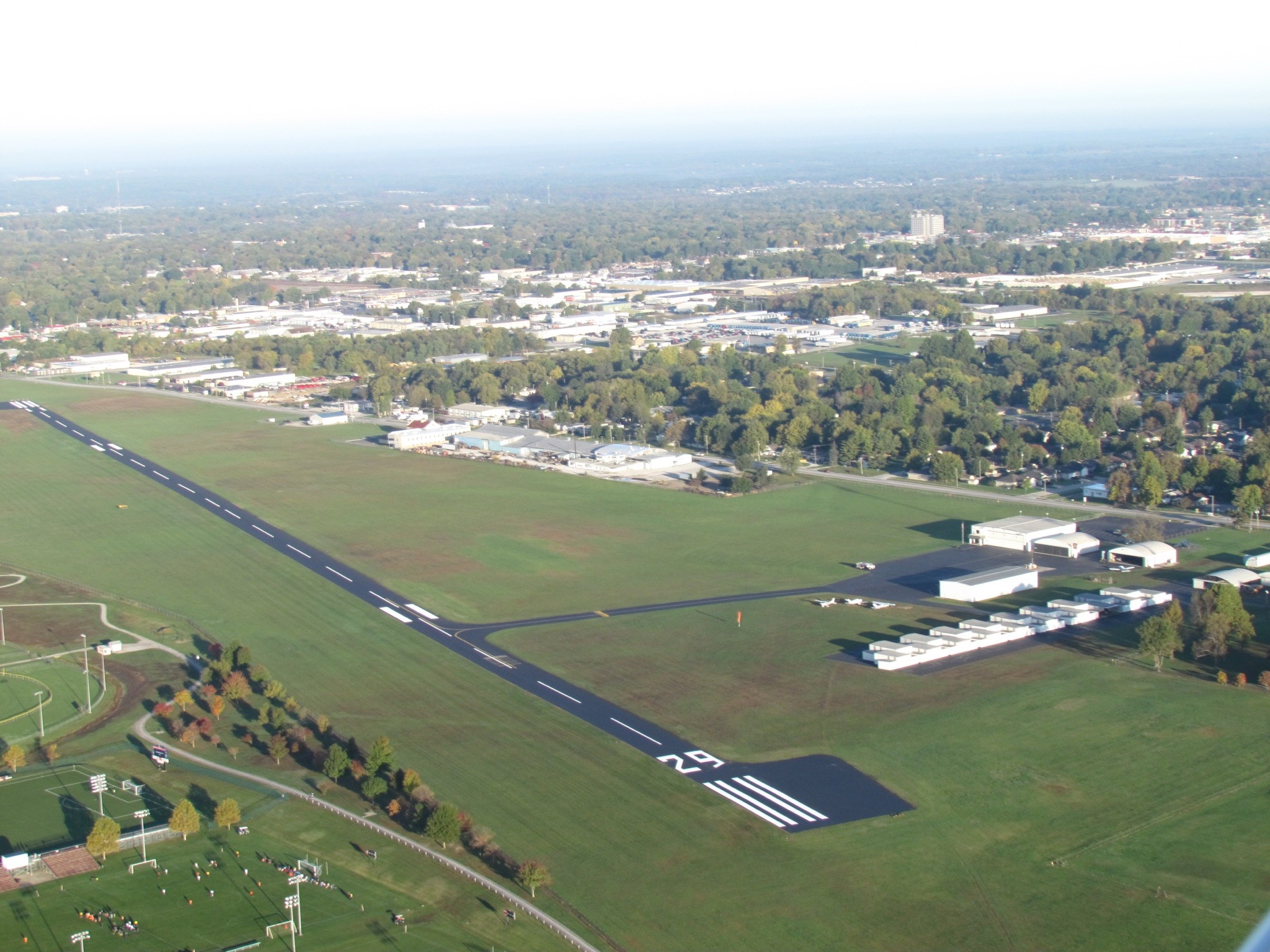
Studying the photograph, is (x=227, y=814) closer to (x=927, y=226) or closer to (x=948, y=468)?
(x=948, y=468)

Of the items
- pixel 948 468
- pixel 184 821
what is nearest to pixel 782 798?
pixel 184 821

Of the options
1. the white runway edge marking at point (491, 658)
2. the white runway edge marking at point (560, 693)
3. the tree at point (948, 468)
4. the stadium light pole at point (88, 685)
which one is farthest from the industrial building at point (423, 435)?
the white runway edge marking at point (560, 693)

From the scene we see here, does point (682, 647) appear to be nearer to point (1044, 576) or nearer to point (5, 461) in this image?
point (1044, 576)

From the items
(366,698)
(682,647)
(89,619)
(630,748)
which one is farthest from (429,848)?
(89,619)

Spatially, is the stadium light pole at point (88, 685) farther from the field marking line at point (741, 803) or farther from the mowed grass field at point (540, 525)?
the field marking line at point (741, 803)

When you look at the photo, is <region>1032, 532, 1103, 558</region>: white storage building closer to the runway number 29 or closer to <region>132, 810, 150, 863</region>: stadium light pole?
the runway number 29

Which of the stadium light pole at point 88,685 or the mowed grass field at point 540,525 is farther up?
the stadium light pole at point 88,685
